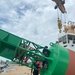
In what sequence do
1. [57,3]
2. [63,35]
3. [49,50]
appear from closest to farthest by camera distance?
[49,50], [63,35], [57,3]

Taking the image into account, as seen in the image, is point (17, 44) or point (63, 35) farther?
point (63, 35)

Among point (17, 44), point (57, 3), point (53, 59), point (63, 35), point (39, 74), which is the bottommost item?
point (39, 74)

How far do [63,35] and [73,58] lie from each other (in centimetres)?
3259

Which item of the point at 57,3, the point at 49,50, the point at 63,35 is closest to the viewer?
the point at 49,50

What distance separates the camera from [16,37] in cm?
958

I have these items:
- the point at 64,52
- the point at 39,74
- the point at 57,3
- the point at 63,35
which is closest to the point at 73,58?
the point at 64,52

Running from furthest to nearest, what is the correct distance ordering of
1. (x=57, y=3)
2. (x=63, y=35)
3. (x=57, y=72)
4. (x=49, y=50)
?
1. (x=57, y=3)
2. (x=63, y=35)
3. (x=49, y=50)
4. (x=57, y=72)

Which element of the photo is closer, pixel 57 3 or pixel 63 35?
pixel 63 35

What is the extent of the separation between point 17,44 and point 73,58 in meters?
2.85

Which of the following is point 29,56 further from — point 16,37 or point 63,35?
point 63,35

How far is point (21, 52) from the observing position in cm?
959

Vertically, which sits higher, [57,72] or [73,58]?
[73,58]

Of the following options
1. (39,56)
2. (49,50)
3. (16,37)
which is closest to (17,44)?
(16,37)

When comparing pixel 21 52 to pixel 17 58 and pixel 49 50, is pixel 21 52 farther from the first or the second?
pixel 49 50
